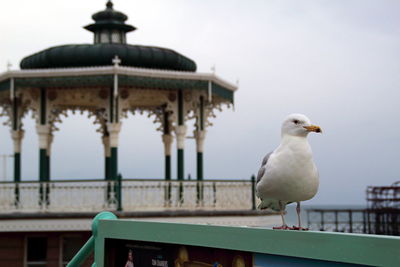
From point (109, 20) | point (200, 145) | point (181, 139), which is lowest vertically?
point (200, 145)

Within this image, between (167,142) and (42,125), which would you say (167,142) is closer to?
(167,142)

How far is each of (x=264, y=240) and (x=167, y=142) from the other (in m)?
15.6

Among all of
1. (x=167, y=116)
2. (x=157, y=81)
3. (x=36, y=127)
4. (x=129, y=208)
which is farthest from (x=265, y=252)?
(x=167, y=116)

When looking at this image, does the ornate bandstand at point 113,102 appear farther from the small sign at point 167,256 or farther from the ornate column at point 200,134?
the small sign at point 167,256

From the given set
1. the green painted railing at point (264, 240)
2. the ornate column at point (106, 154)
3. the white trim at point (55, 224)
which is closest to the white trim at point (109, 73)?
the white trim at point (55, 224)

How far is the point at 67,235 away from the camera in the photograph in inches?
645

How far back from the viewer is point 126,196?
16188 mm

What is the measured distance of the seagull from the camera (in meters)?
5.30

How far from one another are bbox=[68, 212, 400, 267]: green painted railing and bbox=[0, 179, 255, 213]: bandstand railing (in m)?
8.59

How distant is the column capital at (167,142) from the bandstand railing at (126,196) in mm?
4001

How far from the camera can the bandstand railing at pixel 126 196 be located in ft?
52.7

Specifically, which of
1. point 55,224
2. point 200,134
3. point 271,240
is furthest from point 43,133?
point 271,240

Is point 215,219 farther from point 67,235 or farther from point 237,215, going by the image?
point 67,235

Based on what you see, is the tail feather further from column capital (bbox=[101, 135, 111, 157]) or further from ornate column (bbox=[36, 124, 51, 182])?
column capital (bbox=[101, 135, 111, 157])
